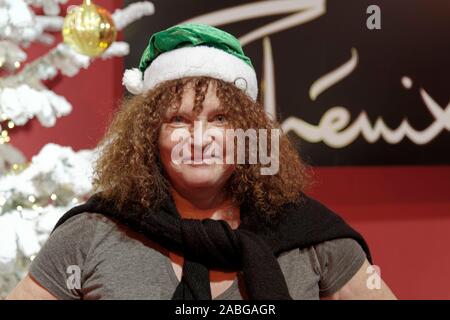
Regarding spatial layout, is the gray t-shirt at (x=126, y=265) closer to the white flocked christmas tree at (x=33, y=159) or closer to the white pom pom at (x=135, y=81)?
the white pom pom at (x=135, y=81)

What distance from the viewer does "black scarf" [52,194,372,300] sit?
1.18 meters

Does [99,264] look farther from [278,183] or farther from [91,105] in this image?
[91,105]

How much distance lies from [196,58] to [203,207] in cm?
30

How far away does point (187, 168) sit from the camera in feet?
3.95

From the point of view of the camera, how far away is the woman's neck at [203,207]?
129 centimetres

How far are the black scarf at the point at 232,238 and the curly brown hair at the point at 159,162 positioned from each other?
0.03 m

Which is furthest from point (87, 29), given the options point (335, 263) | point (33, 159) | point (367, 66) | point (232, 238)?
point (367, 66)

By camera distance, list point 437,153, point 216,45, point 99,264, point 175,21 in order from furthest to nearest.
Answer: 1. point 437,153
2. point 175,21
3. point 216,45
4. point 99,264

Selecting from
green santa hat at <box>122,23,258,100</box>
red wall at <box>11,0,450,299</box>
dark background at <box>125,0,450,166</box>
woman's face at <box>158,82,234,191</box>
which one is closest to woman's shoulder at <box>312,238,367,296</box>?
woman's face at <box>158,82,234,191</box>

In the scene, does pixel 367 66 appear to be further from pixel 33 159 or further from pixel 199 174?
pixel 199 174

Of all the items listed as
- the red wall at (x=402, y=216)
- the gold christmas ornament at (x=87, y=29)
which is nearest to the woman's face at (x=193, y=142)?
the gold christmas ornament at (x=87, y=29)

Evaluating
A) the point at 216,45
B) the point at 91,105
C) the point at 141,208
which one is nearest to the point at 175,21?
the point at 91,105

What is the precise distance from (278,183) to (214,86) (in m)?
0.24

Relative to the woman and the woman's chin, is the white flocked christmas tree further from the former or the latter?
the woman's chin
